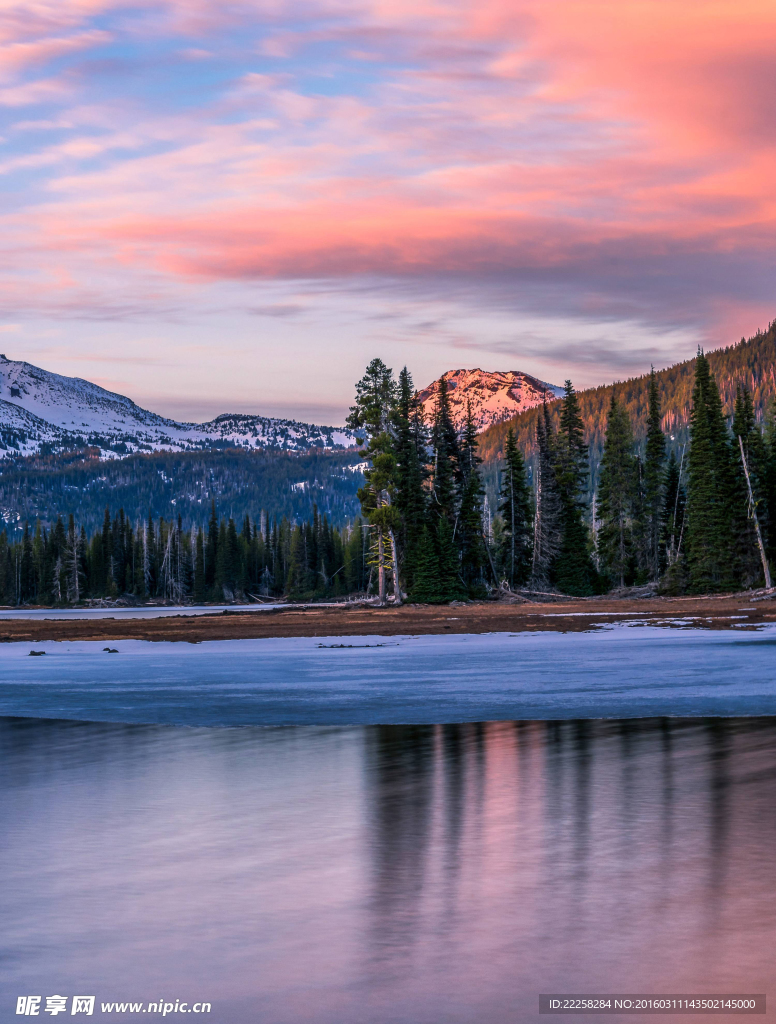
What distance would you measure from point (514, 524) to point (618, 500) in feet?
32.2

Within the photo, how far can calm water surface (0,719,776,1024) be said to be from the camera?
766 centimetres

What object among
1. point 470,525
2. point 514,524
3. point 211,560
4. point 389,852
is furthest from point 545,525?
point 211,560

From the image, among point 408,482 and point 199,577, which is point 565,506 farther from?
point 199,577

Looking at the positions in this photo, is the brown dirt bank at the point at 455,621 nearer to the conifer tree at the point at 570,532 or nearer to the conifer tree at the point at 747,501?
the conifer tree at the point at 747,501

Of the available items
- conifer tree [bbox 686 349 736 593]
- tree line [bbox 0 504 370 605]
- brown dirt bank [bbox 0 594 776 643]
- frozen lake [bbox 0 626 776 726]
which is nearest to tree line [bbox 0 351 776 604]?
conifer tree [bbox 686 349 736 593]

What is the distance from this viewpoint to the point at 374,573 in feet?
313

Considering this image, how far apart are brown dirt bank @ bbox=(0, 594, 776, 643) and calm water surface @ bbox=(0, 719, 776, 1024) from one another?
33.3m

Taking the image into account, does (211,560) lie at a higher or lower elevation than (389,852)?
higher

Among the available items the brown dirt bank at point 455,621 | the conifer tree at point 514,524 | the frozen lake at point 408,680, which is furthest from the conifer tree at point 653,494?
the frozen lake at point 408,680

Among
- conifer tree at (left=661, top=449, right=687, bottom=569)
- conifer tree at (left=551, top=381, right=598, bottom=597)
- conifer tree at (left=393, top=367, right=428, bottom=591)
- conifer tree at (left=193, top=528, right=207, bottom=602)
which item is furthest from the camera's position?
conifer tree at (left=193, top=528, right=207, bottom=602)

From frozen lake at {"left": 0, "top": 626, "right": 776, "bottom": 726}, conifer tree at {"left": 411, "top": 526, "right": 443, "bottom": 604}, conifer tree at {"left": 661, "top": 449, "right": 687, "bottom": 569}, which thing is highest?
conifer tree at {"left": 661, "top": 449, "right": 687, "bottom": 569}

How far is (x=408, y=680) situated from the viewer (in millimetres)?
29406

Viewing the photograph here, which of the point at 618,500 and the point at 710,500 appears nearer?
the point at 710,500

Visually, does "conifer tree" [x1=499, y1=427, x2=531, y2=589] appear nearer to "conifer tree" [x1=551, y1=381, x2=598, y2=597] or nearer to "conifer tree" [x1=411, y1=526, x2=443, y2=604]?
"conifer tree" [x1=551, y1=381, x2=598, y2=597]
